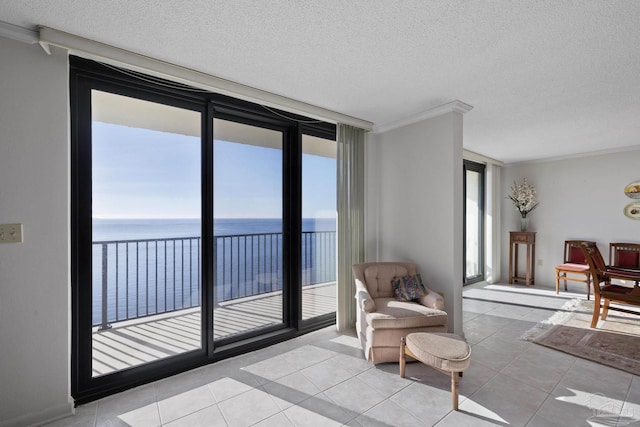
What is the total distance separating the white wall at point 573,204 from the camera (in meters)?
5.07

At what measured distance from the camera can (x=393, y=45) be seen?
6.87 feet

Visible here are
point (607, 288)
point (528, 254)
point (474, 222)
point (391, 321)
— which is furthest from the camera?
point (474, 222)

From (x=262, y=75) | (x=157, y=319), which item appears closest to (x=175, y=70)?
(x=262, y=75)

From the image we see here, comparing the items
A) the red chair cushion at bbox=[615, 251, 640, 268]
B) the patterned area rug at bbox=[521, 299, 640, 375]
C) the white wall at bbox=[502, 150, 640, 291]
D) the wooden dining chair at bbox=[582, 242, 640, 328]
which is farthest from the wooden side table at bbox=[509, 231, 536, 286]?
the wooden dining chair at bbox=[582, 242, 640, 328]

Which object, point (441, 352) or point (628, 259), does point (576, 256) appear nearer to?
point (628, 259)

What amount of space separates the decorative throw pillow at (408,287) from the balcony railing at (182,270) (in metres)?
1.08

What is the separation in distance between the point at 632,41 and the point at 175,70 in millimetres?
3313

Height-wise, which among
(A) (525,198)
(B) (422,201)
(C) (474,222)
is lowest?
(C) (474,222)

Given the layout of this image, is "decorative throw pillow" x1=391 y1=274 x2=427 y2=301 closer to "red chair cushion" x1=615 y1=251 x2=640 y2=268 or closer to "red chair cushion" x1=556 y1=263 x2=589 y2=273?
"red chair cushion" x1=556 y1=263 x2=589 y2=273

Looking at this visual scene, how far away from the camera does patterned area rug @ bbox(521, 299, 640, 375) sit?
2832mm

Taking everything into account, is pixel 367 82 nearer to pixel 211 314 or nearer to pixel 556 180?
pixel 211 314

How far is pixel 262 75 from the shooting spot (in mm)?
2570

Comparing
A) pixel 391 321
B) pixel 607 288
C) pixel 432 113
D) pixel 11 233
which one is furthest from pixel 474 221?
pixel 11 233

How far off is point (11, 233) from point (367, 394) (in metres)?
2.67
